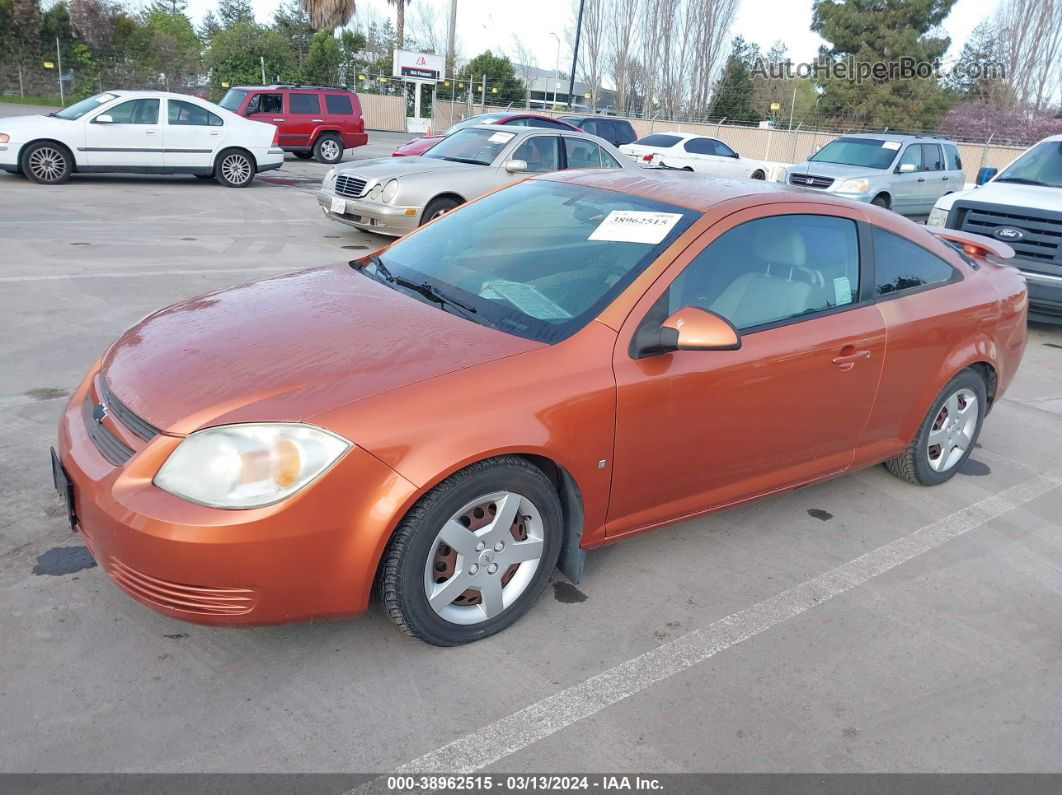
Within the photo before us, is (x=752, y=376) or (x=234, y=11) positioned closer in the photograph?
(x=752, y=376)

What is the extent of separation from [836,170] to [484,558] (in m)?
13.2

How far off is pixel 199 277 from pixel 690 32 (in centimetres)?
4065

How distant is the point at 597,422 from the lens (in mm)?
3012

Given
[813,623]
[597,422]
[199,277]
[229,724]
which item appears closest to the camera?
[229,724]

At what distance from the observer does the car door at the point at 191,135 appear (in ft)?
46.2

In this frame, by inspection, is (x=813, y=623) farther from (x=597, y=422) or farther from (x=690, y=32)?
(x=690, y=32)

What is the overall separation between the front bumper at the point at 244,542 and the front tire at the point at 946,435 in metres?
3.03

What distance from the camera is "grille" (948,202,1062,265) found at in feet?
26.7

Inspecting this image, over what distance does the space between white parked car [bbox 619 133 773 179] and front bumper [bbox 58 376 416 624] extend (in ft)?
55.1

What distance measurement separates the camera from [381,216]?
9883 millimetres

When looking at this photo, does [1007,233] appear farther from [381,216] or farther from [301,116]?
[301,116]

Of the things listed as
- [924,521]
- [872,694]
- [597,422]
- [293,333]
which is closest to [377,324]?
[293,333]

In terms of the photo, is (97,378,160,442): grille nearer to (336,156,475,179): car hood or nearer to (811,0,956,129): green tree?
(336,156,475,179): car hood

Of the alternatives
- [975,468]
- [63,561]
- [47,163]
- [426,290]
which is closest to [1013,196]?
[975,468]
